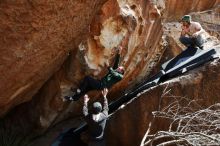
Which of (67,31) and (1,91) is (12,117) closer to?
(1,91)

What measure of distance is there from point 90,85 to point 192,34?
229 centimetres

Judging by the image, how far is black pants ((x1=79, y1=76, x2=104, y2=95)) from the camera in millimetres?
8781

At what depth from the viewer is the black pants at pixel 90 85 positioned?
878cm

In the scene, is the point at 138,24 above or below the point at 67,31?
below

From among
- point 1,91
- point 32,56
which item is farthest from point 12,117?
point 32,56

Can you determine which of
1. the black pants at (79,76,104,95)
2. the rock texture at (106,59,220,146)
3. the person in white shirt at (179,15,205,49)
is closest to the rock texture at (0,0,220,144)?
the rock texture at (106,59,220,146)

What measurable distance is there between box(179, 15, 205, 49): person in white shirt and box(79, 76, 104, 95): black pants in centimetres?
193

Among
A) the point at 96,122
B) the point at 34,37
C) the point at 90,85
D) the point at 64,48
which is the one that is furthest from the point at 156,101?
the point at 34,37

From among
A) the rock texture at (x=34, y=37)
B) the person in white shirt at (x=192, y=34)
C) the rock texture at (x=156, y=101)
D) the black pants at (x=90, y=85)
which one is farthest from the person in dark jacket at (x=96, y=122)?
the person in white shirt at (x=192, y=34)

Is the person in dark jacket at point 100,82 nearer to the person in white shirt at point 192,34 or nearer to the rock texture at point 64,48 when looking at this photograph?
the rock texture at point 64,48

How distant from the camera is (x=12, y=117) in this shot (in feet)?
33.5

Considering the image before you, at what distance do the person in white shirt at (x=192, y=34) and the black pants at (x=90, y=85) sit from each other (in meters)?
1.93

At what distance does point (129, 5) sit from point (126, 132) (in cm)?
287

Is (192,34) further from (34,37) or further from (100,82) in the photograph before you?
(34,37)
